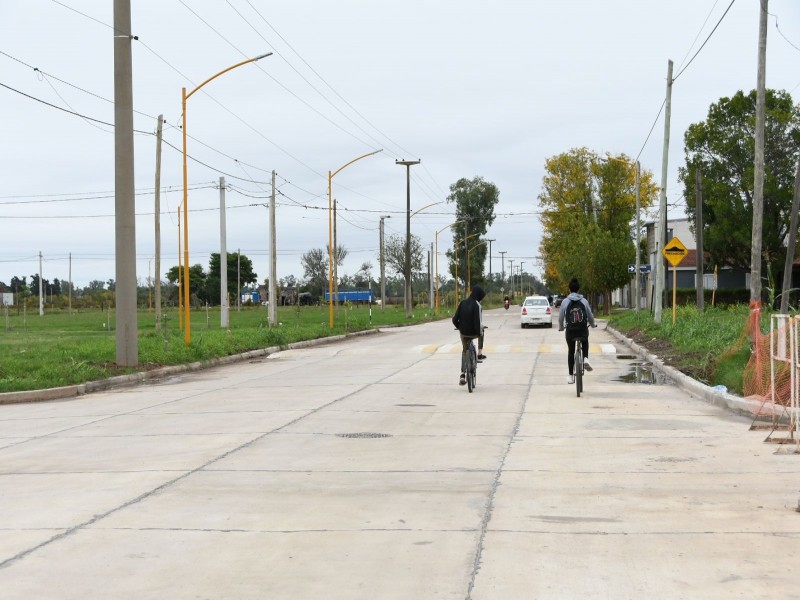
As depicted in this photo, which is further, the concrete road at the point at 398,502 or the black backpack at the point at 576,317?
the black backpack at the point at 576,317

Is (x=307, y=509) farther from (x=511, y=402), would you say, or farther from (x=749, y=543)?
(x=511, y=402)

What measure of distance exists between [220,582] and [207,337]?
26792 mm

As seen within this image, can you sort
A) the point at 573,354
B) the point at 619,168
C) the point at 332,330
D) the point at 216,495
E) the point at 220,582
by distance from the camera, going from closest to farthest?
1. the point at 220,582
2. the point at 216,495
3. the point at 573,354
4. the point at 332,330
5. the point at 619,168

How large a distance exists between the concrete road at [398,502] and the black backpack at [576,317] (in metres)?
1.73

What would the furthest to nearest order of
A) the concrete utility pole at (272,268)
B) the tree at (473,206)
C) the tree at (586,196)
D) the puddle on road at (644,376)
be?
the tree at (473,206) < the tree at (586,196) < the concrete utility pole at (272,268) < the puddle on road at (644,376)

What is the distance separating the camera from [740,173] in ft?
184

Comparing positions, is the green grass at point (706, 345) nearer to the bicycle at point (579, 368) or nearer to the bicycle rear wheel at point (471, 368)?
the bicycle at point (579, 368)

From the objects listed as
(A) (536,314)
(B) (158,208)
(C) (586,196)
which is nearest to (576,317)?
(B) (158,208)

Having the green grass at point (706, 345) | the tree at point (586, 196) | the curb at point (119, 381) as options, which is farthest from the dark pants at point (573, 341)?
the tree at point (586, 196)

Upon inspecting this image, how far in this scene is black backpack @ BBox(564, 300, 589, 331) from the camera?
53.5 ft

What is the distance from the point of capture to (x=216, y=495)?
795 centimetres

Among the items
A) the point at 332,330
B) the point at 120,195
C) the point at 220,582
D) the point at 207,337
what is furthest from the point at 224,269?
the point at 220,582

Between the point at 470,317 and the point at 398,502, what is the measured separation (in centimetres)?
945

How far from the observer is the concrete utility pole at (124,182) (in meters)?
21.3
